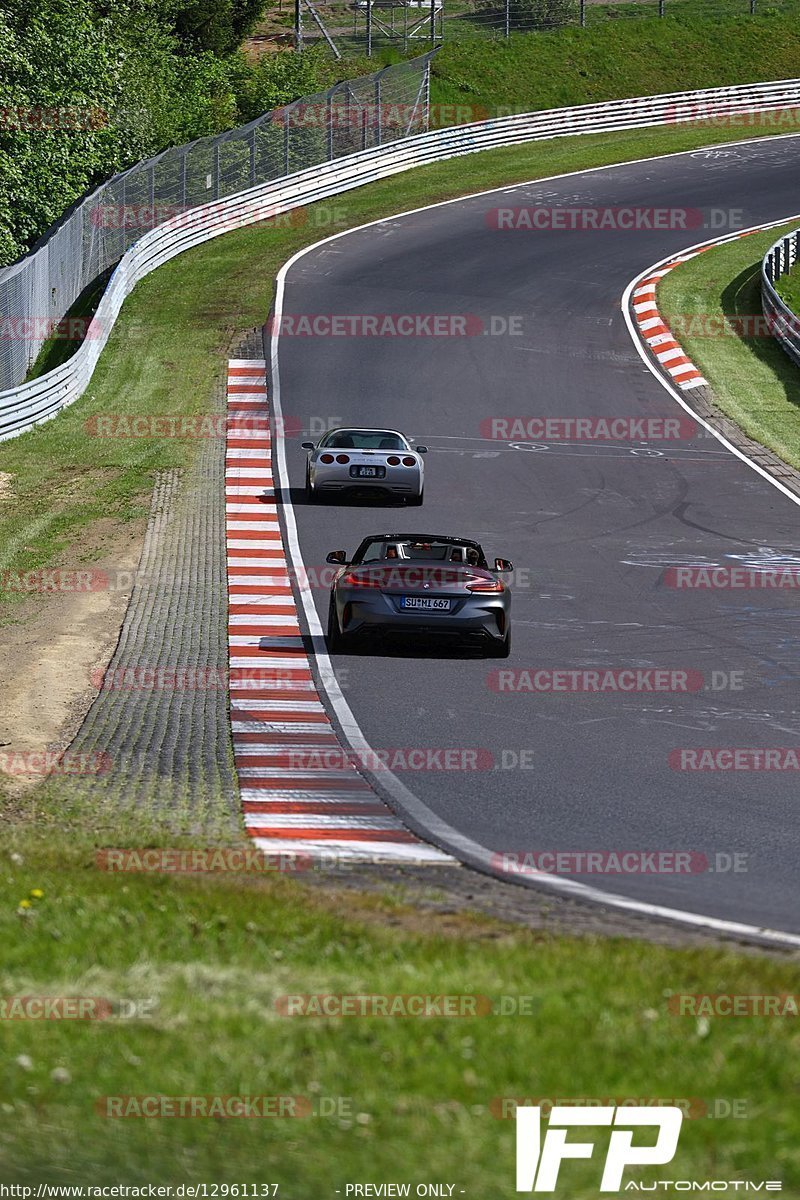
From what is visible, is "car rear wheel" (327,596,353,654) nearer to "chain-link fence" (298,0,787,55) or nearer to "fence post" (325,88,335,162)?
"fence post" (325,88,335,162)

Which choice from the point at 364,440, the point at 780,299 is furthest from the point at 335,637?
the point at 780,299

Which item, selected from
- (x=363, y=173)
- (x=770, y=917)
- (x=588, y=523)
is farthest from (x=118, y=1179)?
(x=363, y=173)

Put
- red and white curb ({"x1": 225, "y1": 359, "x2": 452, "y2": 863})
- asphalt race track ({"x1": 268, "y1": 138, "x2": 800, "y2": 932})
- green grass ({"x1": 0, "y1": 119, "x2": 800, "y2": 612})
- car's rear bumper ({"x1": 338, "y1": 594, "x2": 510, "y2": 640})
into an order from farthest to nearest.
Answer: green grass ({"x1": 0, "y1": 119, "x2": 800, "y2": 612}) → car's rear bumper ({"x1": 338, "y1": 594, "x2": 510, "y2": 640}) → asphalt race track ({"x1": 268, "y1": 138, "x2": 800, "y2": 932}) → red and white curb ({"x1": 225, "y1": 359, "x2": 452, "y2": 863})

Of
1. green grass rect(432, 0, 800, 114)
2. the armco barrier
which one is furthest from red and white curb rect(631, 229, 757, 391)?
green grass rect(432, 0, 800, 114)

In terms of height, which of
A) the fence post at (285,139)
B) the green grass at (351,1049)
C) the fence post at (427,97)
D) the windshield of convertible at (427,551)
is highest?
the fence post at (427,97)

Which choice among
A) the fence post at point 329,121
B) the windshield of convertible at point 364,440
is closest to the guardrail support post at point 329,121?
the fence post at point 329,121

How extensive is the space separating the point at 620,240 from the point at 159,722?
127 feet

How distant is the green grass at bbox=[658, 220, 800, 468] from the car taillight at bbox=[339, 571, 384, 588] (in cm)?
1536

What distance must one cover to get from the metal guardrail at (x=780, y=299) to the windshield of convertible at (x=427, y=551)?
22248 mm

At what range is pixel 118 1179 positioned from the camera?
5.26 metres

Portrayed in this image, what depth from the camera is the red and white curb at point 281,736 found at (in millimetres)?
10523

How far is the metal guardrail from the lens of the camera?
38.2 meters

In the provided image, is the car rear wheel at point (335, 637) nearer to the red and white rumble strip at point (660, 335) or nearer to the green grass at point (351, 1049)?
the green grass at point (351, 1049)

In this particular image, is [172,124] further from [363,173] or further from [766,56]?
[766,56]
